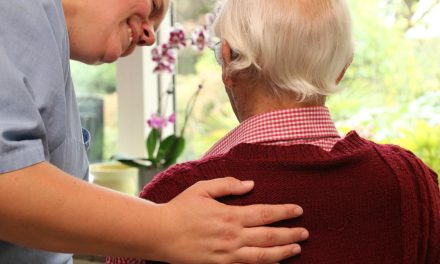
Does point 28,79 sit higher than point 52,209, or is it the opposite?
point 28,79

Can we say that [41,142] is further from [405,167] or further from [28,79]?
[405,167]

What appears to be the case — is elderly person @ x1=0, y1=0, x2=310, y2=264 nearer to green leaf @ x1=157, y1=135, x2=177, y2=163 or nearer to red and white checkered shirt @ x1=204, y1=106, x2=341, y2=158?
red and white checkered shirt @ x1=204, y1=106, x2=341, y2=158

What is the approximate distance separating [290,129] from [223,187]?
0.21 m

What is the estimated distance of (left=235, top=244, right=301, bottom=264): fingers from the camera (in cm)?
98

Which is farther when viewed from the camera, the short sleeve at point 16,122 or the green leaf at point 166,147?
the green leaf at point 166,147

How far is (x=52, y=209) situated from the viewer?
0.81 meters

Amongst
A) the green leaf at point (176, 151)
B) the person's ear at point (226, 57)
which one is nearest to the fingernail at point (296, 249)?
the person's ear at point (226, 57)

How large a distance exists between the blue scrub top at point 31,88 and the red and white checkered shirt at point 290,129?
32 centimetres

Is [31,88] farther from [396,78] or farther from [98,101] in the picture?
[98,101]

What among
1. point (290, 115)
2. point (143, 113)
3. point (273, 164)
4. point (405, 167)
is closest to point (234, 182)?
point (273, 164)

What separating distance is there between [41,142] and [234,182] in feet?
1.07

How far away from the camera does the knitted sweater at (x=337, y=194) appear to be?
1077 millimetres

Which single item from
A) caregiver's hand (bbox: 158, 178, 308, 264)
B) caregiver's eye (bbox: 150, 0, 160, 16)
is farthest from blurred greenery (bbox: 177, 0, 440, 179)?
caregiver's hand (bbox: 158, 178, 308, 264)

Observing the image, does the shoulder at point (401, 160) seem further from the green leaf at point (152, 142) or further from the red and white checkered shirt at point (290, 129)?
the green leaf at point (152, 142)
